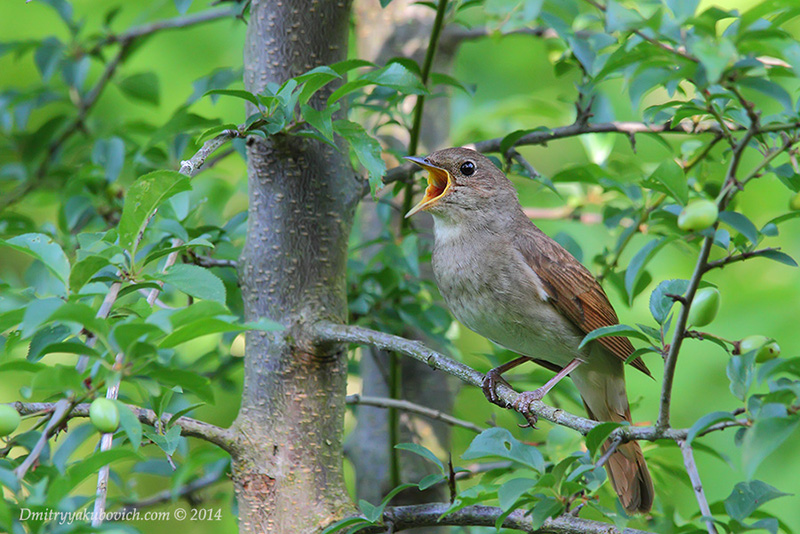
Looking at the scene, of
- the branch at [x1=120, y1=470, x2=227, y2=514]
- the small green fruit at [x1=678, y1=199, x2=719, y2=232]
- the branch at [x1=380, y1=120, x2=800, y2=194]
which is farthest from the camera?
the branch at [x1=120, y1=470, x2=227, y2=514]

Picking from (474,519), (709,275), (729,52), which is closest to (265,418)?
(474,519)

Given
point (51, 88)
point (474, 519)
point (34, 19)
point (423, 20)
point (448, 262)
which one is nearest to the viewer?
point (474, 519)

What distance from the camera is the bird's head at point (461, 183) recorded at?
3.85 meters

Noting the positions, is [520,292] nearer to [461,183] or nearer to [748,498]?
[461,183]

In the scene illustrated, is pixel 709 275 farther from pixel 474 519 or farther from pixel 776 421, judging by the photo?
pixel 776 421

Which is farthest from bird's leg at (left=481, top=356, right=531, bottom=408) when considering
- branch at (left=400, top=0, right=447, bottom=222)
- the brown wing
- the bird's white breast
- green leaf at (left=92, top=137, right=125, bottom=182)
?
green leaf at (left=92, top=137, right=125, bottom=182)

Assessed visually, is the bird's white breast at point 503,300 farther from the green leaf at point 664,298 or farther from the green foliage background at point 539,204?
the green leaf at point 664,298

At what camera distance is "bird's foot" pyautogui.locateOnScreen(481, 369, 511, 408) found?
9.74ft

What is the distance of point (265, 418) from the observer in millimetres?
2912

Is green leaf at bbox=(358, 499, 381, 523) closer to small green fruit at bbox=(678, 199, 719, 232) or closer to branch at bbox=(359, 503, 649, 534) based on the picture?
branch at bbox=(359, 503, 649, 534)

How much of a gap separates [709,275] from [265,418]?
3521mm

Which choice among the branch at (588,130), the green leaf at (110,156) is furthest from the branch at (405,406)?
the green leaf at (110,156)

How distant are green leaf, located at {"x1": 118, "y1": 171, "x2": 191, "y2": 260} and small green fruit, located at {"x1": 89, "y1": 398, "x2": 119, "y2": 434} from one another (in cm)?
46

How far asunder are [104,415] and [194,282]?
1.49ft
